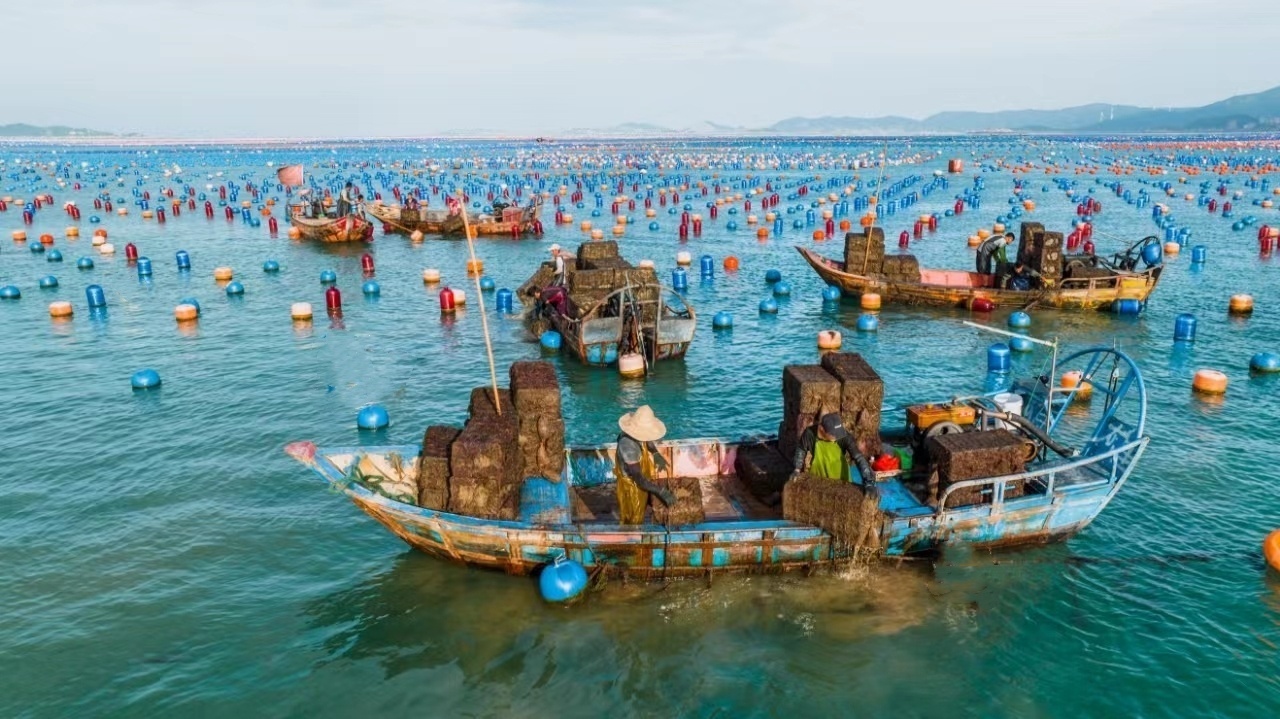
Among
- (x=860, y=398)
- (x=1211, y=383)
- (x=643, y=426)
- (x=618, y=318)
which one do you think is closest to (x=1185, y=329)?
(x=1211, y=383)

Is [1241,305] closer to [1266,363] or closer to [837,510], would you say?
[1266,363]

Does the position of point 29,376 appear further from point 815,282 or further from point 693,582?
point 815,282

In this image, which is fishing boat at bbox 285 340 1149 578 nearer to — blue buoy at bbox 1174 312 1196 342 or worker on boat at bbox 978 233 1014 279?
blue buoy at bbox 1174 312 1196 342

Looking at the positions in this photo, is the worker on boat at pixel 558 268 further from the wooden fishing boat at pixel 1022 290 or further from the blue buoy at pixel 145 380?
the blue buoy at pixel 145 380

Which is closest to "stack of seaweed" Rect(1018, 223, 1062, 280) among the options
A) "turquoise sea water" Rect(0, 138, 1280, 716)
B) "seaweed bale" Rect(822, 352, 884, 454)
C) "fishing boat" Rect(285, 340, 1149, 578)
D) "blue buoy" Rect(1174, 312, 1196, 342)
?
"turquoise sea water" Rect(0, 138, 1280, 716)

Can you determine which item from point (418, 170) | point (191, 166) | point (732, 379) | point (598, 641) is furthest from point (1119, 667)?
point (191, 166)

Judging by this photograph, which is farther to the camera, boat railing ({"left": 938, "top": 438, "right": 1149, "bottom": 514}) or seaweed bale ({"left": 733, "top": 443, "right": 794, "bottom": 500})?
seaweed bale ({"left": 733, "top": 443, "right": 794, "bottom": 500})
